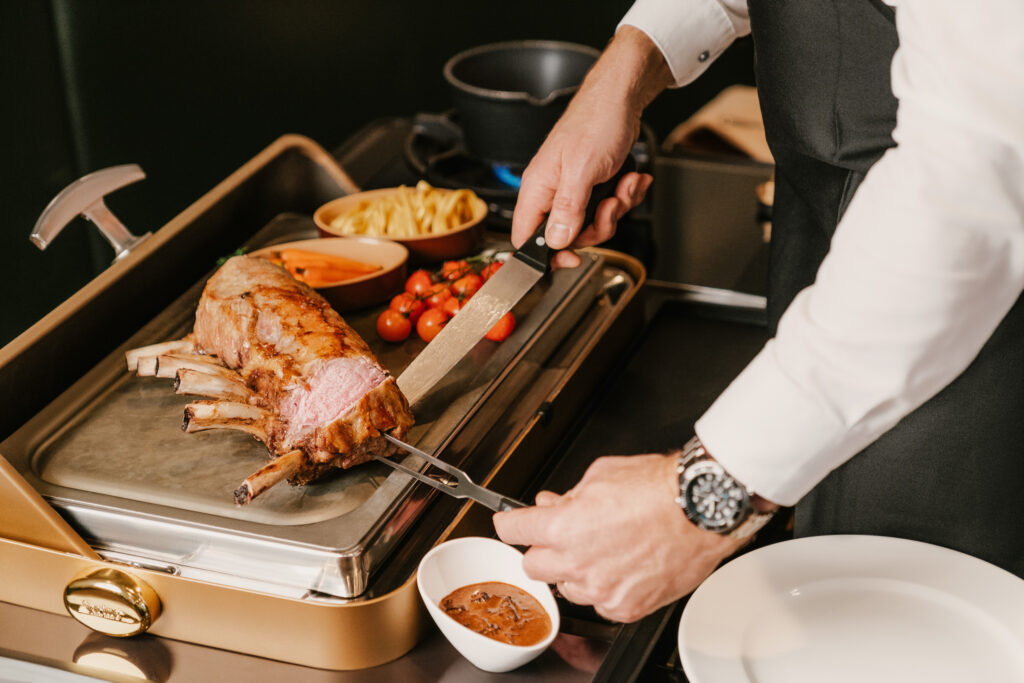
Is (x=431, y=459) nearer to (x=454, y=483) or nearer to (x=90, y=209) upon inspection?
(x=454, y=483)

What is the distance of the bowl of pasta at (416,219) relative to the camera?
176cm

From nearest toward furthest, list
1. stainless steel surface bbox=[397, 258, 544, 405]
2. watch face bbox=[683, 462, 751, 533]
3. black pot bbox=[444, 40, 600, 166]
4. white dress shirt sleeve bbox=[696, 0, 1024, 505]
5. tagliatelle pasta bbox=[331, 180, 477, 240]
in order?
white dress shirt sleeve bbox=[696, 0, 1024, 505]
watch face bbox=[683, 462, 751, 533]
stainless steel surface bbox=[397, 258, 544, 405]
tagliatelle pasta bbox=[331, 180, 477, 240]
black pot bbox=[444, 40, 600, 166]

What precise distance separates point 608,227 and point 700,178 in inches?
32.7

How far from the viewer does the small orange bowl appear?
161cm

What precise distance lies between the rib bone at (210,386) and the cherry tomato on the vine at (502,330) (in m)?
0.36

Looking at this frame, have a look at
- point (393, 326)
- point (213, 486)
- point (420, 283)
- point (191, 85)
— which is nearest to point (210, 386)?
point (213, 486)

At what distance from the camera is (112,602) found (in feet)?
3.72

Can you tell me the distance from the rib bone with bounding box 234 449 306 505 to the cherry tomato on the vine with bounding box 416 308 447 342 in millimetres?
363

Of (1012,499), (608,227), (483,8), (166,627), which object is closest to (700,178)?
(608,227)

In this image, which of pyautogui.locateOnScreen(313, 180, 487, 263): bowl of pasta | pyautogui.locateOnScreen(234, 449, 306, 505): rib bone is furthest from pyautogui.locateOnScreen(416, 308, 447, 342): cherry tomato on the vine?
pyautogui.locateOnScreen(234, 449, 306, 505): rib bone

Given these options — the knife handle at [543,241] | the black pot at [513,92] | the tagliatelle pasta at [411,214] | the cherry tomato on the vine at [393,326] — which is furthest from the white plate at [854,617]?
the black pot at [513,92]

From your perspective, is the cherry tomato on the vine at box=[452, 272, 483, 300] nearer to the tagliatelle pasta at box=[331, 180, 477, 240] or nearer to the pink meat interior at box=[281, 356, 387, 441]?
the tagliatelle pasta at box=[331, 180, 477, 240]

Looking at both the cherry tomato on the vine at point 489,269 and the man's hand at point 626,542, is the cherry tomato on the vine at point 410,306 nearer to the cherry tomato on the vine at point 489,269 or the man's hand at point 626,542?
the cherry tomato on the vine at point 489,269

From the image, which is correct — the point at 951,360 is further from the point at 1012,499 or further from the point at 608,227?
the point at 608,227
